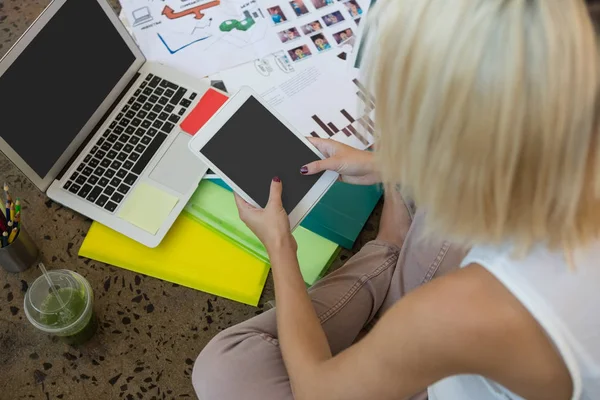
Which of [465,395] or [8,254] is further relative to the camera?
[8,254]

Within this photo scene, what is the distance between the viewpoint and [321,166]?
83 cm

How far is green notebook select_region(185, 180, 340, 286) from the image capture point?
91 centimetres

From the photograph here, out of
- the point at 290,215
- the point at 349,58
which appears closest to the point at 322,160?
the point at 290,215

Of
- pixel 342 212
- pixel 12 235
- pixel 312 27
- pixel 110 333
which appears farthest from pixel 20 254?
pixel 312 27

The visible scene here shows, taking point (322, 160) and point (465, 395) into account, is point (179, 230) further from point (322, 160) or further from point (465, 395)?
point (465, 395)

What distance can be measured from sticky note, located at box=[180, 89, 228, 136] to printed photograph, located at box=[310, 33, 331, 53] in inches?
7.4

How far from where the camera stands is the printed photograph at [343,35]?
3.30ft

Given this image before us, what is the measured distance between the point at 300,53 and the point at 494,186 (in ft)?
2.02

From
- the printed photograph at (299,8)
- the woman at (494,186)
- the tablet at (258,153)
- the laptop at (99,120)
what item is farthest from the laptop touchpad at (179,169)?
the woman at (494,186)

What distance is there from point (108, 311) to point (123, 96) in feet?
1.14

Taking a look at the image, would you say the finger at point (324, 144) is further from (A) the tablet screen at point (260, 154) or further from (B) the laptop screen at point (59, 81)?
(B) the laptop screen at point (59, 81)

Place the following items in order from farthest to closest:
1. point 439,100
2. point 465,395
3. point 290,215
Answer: point 290,215 → point 465,395 → point 439,100

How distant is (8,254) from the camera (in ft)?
2.82

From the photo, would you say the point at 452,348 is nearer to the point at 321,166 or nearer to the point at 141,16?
the point at 321,166
